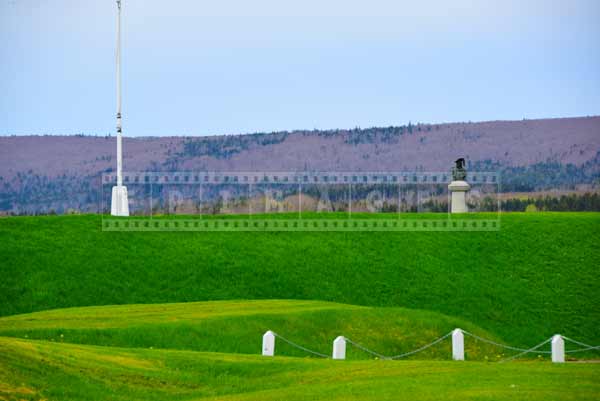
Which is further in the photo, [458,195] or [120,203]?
[458,195]

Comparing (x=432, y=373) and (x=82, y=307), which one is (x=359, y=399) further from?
(x=82, y=307)

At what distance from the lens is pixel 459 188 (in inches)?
3231

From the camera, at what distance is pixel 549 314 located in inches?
2530

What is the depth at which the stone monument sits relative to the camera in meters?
81.9

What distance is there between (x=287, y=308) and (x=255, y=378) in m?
17.8

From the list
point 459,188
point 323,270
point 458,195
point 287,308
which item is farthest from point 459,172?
point 287,308

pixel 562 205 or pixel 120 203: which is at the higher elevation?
pixel 120 203

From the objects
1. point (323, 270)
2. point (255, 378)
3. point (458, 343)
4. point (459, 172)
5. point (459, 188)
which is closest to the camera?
point (255, 378)

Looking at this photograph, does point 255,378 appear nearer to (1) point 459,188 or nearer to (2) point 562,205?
(1) point 459,188

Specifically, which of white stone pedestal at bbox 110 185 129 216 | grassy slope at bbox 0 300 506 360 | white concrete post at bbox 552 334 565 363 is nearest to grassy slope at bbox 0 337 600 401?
white concrete post at bbox 552 334 565 363

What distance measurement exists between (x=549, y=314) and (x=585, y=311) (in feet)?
7.78

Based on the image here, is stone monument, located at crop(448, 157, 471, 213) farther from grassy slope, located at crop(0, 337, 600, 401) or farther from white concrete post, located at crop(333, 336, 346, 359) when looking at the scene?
grassy slope, located at crop(0, 337, 600, 401)

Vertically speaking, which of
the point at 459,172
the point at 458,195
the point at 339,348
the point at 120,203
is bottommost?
the point at 339,348

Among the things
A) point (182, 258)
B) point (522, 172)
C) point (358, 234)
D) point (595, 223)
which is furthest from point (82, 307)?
point (522, 172)
